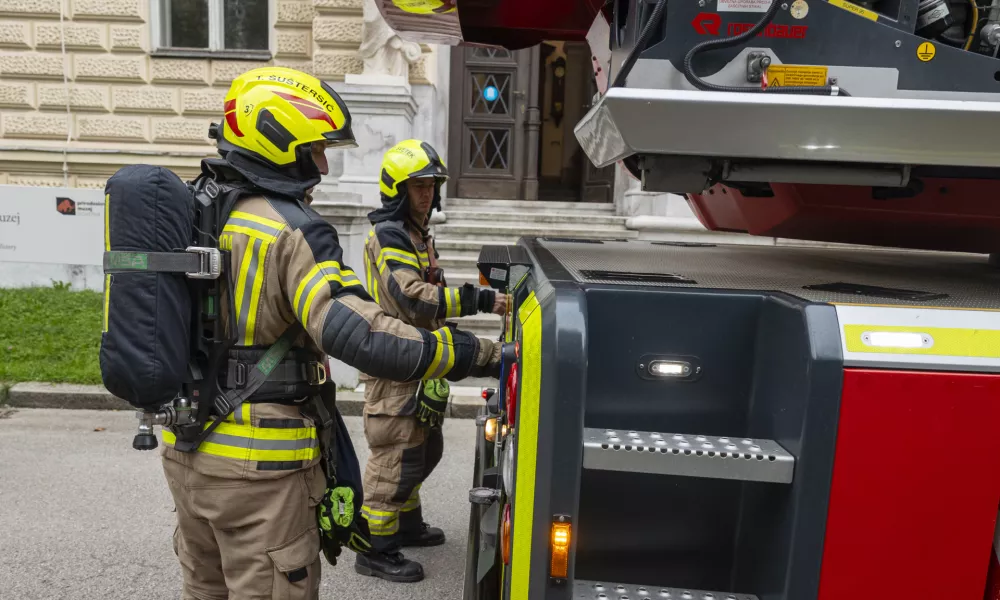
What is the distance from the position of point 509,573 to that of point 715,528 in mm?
498

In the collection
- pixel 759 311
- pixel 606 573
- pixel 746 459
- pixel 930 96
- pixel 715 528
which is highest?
pixel 930 96

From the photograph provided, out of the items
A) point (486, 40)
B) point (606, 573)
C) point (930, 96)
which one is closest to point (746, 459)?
point (606, 573)

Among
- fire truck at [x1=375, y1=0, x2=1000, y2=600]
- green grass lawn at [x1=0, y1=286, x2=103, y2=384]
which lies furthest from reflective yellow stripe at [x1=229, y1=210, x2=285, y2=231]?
green grass lawn at [x1=0, y1=286, x2=103, y2=384]

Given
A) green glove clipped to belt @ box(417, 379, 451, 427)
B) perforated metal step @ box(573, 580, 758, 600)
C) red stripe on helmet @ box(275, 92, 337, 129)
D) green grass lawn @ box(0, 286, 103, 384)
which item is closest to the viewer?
perforated metal step @ box(573, 580, 758, 600)

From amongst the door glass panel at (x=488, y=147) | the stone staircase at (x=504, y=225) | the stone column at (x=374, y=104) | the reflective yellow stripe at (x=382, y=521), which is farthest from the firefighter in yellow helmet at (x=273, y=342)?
the door glass panel at (x=488, y=147)

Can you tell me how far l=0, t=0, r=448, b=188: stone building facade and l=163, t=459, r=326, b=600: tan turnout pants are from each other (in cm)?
811

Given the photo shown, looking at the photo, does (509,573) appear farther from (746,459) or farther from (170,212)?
(170,212)

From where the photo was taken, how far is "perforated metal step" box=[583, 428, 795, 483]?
141 cm

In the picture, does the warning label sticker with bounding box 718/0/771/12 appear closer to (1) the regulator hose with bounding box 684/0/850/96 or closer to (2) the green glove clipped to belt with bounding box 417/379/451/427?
(1) the regulator hose with bounding box 684/0/850/96

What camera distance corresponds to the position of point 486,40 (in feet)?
10.1

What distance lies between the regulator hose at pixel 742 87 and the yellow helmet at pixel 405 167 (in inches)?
73.5

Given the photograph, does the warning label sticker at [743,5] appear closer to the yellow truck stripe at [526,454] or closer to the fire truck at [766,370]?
the fire truck at [766,370]

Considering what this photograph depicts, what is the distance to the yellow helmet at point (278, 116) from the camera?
204 centimetres

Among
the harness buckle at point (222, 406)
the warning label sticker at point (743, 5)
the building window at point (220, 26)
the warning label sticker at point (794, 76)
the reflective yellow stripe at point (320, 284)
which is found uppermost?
the building window at point (220, 26)
